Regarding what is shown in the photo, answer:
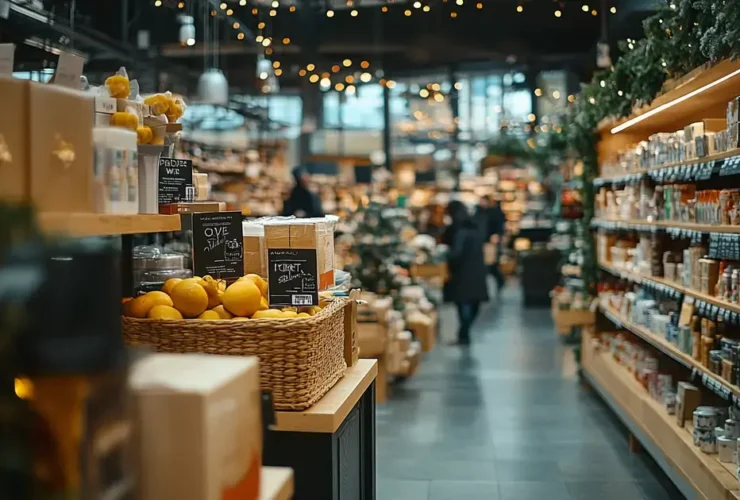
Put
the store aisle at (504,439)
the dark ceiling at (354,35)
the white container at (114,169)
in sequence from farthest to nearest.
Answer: the dark ceiling at (354,35), the store aisle at (504,439), the white container at (114,169)

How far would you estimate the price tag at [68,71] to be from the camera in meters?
2.36

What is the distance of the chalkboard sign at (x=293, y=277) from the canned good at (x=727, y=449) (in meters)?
2.39

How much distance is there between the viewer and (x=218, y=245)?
3076mm

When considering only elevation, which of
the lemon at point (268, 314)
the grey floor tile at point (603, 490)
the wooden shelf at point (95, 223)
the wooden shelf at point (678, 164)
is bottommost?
the grey floor tile at point (603, 490)

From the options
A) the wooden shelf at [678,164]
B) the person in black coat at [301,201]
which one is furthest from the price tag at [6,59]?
the person in black coat at [301,201]

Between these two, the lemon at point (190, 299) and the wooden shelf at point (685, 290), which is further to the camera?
the wooden shelf at point (685, 290)

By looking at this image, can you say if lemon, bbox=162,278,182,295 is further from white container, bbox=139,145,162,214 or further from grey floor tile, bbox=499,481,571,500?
grey floor tile, bbox=499,481,571,500

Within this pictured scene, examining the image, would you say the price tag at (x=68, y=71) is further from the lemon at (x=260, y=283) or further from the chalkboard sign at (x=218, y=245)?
the lemon at (x=260, y=283)

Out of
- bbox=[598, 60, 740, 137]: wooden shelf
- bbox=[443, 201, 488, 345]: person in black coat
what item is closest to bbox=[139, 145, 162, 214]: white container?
bbox=[598, 60, 740, 137]: wooden shelf

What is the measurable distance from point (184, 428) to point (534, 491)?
3.87 metres

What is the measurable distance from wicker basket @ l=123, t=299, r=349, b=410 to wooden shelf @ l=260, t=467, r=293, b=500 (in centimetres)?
58

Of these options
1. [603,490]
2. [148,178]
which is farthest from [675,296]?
[148,178]

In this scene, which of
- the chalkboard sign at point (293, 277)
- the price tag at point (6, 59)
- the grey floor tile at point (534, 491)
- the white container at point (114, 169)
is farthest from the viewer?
the grey floor tile at point (534, 491)

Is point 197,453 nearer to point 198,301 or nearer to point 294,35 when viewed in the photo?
point 198,301
